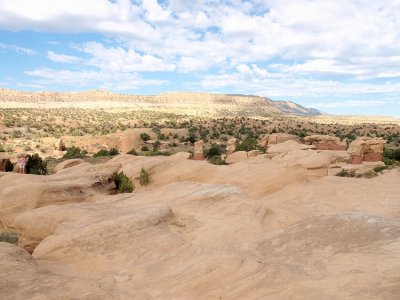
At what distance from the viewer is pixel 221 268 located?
7.98 metres

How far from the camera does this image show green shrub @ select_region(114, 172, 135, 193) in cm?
2053

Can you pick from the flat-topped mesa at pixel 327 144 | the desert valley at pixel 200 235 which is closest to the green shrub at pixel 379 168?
the desert valley at pixel 200 235

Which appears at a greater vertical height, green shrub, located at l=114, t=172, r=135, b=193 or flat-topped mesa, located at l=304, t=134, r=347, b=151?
flat-topped mesa, located at l=304, t=134, r=347, b=151

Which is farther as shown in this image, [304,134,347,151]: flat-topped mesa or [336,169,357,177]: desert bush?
[304,134,347,151]: flat-topped mesa

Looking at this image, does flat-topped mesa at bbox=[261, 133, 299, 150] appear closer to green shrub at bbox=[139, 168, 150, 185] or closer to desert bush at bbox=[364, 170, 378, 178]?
desert bush at bbox=[364, 170, 378, 178]

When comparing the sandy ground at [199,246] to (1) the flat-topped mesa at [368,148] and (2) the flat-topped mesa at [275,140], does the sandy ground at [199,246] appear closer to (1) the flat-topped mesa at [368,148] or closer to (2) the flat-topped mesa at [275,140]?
(1) the flat-topped mesa at [368,148]

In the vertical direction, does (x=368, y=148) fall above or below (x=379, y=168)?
above

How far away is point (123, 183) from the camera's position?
68.0 feet

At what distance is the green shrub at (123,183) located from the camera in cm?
2053

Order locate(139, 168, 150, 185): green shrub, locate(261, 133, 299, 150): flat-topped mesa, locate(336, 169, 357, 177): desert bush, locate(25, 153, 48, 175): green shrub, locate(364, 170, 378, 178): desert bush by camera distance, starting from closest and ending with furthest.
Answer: locate(139, 168, 150, 185): green shrub
locate(364, 170, 378, 178): desert bush
locate(336, 169, 357, 177): desert bush
locate(25, 153, 48, 175): green shrub
locate(261, 133, 299, 150): flat-topped mesa

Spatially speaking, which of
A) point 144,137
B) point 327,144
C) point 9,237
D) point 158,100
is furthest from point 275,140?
point 158,100

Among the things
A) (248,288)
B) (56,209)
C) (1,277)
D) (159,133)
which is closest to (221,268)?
(248,288)

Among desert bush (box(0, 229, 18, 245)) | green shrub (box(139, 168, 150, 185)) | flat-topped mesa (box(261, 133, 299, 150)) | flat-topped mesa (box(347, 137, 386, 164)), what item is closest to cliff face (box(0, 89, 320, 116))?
flat-topped mesa (box(261, 133, 299, 150))

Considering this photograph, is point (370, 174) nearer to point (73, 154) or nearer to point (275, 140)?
point (275, 140)
